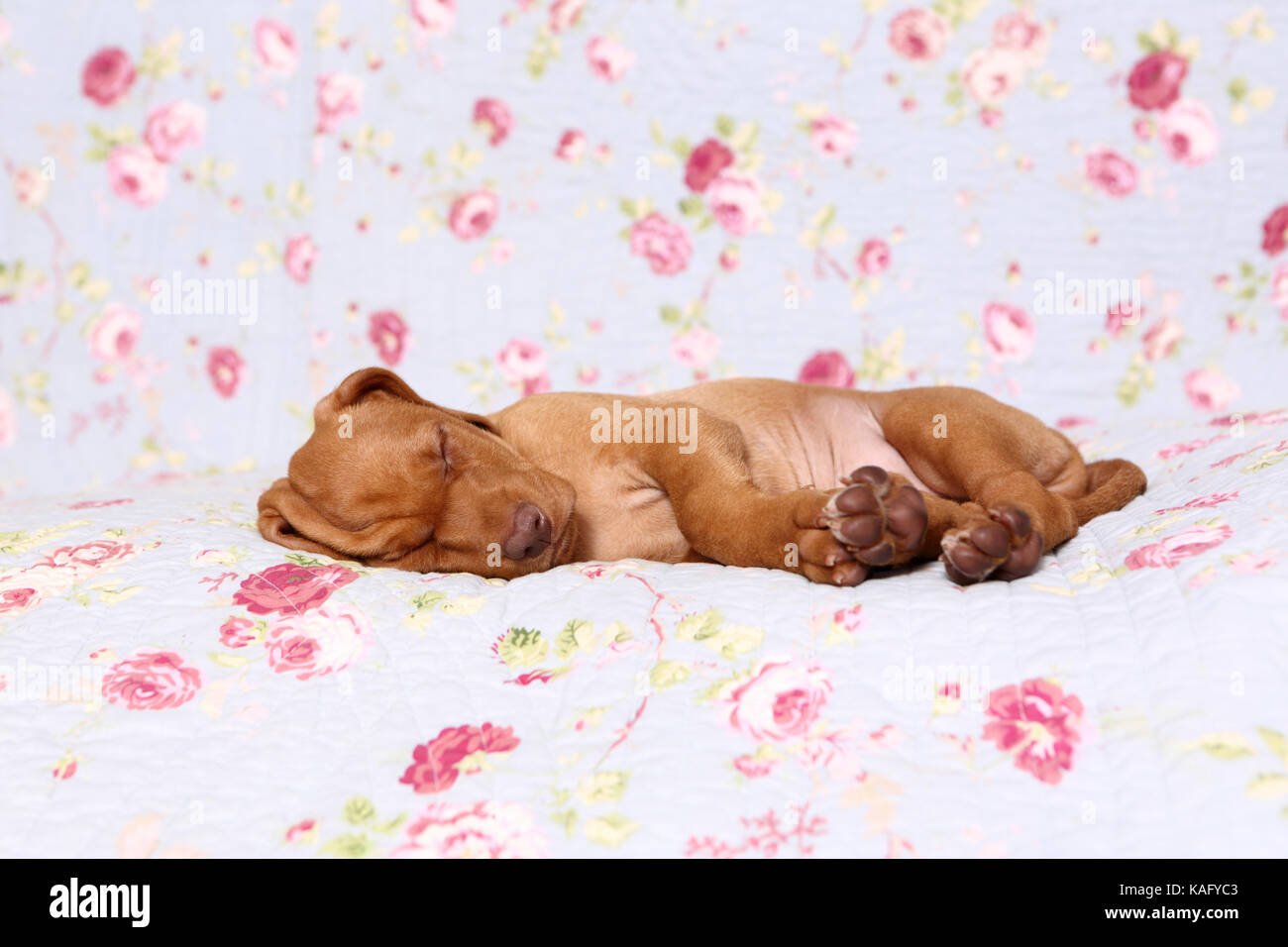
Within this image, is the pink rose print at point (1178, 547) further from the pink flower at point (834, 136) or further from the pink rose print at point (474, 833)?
the pink flower at point (834, 136)

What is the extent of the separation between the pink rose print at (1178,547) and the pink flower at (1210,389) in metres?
2.35

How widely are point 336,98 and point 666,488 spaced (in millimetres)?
2732

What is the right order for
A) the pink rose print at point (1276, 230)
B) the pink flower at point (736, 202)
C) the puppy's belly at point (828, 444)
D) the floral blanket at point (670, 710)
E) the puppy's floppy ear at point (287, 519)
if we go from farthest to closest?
1. the pink flower at point (736, 202)
2. the pink rose print at point (1276, 230)
3. the puppy's belly at point (828, 444)
4. the puppy's floppy ear at point (287, 519)
5. the floral blanket at point (670, 710)

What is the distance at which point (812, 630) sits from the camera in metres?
2.00

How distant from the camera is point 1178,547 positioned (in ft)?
6.93

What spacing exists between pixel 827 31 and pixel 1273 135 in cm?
174

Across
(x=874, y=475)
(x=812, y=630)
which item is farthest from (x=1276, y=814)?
(x=874, y=475)

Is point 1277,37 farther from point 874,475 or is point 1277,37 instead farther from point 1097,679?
point 1097,679

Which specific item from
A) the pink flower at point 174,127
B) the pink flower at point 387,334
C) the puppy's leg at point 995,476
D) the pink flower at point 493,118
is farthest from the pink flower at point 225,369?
the puppy's leg at point 995,476

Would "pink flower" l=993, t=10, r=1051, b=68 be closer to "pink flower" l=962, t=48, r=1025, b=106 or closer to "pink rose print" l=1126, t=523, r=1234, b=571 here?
"pink flower" l=962, t=48, r=1025, b=106

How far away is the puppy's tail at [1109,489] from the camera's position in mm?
2758

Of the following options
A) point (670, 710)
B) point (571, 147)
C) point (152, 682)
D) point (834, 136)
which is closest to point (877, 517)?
point (670, 710)

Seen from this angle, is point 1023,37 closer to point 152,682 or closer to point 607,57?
point 607,57

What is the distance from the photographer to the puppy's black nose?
2.52 metres
